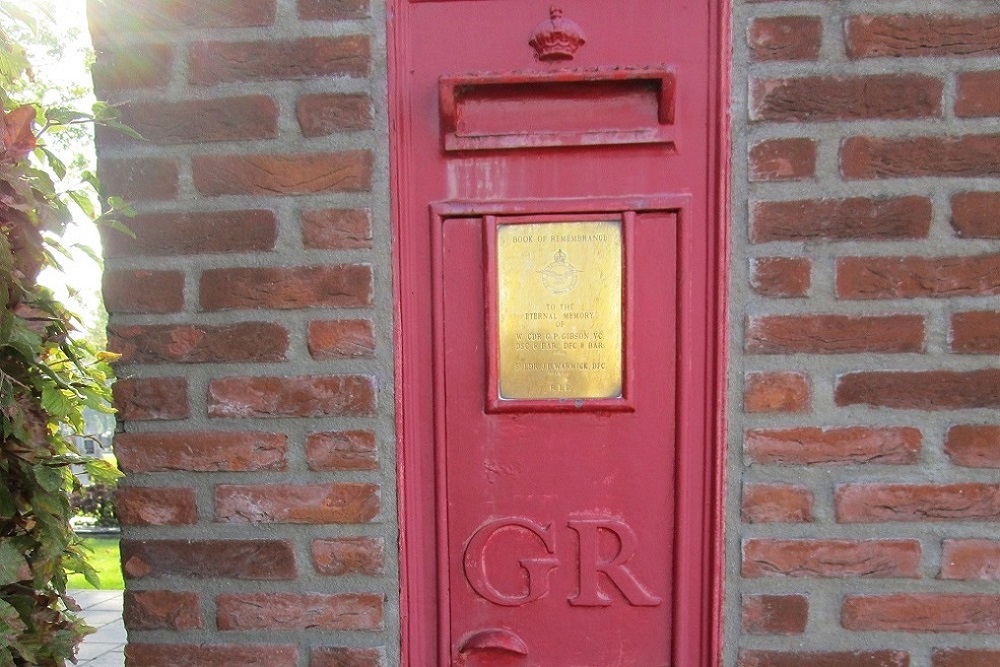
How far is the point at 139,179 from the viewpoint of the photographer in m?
1.10

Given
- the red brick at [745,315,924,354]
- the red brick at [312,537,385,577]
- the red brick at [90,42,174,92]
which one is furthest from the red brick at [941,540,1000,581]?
the red brick at [90,42,174,92]

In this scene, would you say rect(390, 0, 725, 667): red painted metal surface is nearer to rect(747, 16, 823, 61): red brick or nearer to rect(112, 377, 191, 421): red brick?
rect(747, 16, 823, 61): red brick

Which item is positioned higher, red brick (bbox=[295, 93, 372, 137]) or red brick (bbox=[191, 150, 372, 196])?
red brick (bbox=[295, 93, 372, 137])

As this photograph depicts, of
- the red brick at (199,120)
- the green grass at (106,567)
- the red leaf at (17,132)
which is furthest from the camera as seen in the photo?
the green grass at (106,567)

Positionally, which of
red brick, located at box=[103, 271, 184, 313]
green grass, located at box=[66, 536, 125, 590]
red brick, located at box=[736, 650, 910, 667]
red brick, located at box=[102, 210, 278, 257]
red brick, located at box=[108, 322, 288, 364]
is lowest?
green grass, located at box=[66, 536, 125, 590]

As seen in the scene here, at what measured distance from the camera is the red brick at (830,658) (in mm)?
1062

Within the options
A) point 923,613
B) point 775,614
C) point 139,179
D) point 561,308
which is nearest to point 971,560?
point 923,613

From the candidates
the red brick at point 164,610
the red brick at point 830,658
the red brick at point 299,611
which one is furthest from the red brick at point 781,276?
the red brick at point 164,610

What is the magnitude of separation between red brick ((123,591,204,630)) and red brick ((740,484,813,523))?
0.96m

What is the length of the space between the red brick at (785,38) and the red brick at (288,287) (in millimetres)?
722

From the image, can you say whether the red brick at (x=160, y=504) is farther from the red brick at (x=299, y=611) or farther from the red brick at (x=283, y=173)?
the red brick at (x=283, y=173)

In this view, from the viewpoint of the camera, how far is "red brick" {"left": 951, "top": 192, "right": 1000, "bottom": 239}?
101 centimetres

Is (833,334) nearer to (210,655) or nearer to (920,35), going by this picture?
(920,35)

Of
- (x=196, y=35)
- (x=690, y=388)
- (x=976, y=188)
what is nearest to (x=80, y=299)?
(x=196, y=35)
